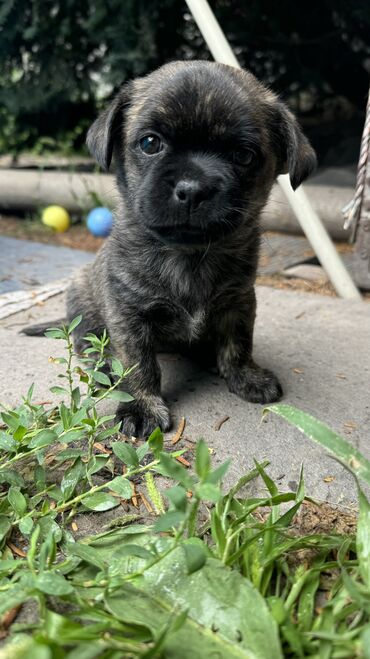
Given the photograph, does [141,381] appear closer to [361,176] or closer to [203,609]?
[203,609]

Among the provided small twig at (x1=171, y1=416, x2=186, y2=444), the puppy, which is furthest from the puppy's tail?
small twig at (x1=171, y1=416, x2=186, y2=444)

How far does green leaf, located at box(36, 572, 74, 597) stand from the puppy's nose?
Answer: 1.26 m

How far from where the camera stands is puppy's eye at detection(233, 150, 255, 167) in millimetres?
2334

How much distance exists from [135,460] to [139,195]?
0.97 m

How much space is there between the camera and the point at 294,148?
253 cm

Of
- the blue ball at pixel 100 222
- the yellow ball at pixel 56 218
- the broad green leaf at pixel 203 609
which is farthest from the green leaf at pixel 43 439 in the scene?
the yellow ball at pixel 56 218

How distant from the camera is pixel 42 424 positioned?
84.0 inches

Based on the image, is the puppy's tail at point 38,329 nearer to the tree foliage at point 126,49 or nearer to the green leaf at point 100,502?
the green leaf at point 100,502

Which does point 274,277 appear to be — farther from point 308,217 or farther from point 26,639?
point 26,639

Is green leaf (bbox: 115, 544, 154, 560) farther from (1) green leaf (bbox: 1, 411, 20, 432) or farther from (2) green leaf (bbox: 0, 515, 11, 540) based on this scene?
(1) green leaf (bbox: 1, 411, 20, 432)

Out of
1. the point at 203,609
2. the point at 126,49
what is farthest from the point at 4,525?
the point at 126,49

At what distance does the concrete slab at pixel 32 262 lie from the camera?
14.2 ft

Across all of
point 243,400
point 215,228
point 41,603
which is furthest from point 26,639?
point 243,400

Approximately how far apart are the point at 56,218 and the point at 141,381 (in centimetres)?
367
